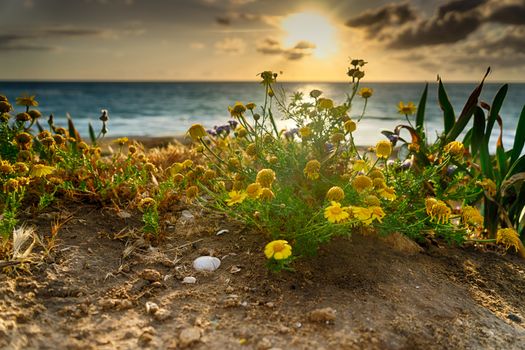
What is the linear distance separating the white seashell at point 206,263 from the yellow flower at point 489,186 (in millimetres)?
2033

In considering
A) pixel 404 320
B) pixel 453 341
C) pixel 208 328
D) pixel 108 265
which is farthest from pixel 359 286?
pixel 108 265

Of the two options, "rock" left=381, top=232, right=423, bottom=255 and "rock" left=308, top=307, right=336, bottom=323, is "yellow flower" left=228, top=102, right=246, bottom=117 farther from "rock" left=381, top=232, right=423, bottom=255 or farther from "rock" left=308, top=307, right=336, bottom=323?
"rock" left=308, top=307, right=336, bottom=323

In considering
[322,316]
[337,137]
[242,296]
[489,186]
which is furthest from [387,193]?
[489,186]

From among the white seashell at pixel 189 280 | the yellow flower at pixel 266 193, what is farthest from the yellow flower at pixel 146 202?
the yellow flower at pixel 266 193

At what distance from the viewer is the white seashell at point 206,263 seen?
2828 millimetres

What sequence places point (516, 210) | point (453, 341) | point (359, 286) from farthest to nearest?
point (516, 210) → point (359, 286) → point (453, 341)

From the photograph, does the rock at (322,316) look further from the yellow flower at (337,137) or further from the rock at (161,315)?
the yellow flower at (337,137)

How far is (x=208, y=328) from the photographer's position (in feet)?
7.35

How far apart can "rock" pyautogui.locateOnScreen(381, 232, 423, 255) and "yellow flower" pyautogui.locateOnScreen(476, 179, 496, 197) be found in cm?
72

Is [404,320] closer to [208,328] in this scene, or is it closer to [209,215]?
[208,328]

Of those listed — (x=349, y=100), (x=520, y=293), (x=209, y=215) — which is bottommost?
(x=520, y=293)

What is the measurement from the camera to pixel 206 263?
2844 millimetres

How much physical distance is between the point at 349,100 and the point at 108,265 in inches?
74.5

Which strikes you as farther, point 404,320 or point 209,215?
point 209,215
